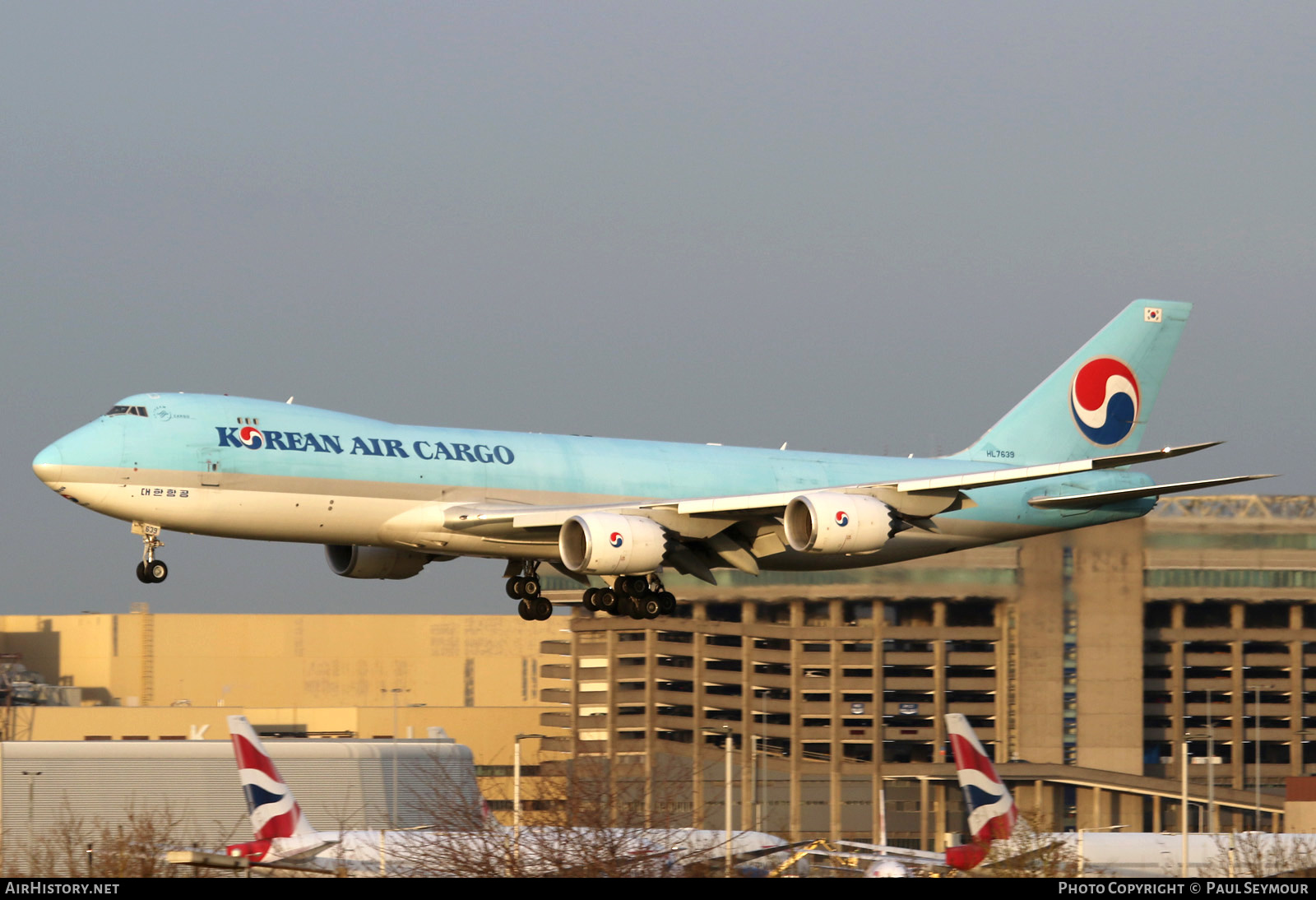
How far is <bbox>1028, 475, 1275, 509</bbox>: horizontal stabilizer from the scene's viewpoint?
3972 cm

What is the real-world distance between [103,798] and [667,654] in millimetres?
48147

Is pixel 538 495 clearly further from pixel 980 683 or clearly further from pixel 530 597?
pixel 980 683

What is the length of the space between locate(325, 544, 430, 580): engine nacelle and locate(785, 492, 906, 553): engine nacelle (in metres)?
9.83

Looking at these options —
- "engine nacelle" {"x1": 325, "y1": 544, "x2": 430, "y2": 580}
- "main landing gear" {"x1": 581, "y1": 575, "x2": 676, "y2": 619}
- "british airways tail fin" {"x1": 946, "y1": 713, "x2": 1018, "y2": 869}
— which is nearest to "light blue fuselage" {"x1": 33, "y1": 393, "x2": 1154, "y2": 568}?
"main landing gear" {"x1": 581, "y1": 575, "x2": 676, "y2": 619}

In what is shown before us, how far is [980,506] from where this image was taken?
154 feet

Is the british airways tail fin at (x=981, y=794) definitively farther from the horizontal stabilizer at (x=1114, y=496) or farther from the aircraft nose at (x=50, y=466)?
the aircraft nose at (x=50, y=466)

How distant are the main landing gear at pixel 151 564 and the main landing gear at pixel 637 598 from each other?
10.6 meters

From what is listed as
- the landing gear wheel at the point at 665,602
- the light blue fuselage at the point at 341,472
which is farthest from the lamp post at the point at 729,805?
the light blue fuselage at the point at 341,472

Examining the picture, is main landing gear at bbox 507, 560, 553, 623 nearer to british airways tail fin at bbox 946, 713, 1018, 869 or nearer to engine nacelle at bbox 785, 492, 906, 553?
engine nacelle at bbox 785, 492, 906, 553

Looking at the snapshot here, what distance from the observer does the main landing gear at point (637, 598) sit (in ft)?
139

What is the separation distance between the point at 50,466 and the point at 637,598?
14.2 meters
